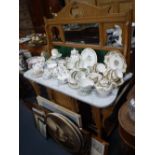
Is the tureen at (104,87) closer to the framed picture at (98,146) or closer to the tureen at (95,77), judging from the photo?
the tureen at (95,77)

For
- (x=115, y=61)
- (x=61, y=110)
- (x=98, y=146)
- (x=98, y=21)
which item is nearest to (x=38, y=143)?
(x=61, y=110)

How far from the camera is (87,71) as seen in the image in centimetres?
107

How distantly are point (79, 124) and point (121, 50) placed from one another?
0.66 meters

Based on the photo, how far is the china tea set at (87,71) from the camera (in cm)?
95

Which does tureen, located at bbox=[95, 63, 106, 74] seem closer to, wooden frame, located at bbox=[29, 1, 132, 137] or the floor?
wooden frame, located at bbox=[29, 1, 132, 137]

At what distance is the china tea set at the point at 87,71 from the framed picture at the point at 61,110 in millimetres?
294

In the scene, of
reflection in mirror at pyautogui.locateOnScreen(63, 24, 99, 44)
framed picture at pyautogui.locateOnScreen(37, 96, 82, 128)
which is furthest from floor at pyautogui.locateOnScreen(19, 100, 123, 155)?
reflection in mirror at pyautogui.locateOnScreen(63, 24, 99, 44)

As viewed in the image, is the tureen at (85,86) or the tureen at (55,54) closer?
the tureen at (85,86)

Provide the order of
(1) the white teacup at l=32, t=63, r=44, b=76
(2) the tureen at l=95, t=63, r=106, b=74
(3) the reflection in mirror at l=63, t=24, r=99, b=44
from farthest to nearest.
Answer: (3) the reflection in mirror at l=63, t=24, r=99, b=44, (1) the white teacup at l=32, t=63, r=44, b=76, (2) the tureen at l=95, t=63, r=106, b=74

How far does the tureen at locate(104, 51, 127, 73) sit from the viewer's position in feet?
3.22

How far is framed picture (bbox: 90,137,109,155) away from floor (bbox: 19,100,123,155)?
0.20 meters

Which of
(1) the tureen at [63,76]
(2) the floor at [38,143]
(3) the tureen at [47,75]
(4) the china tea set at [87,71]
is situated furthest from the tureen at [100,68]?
(2) the floor at [38,143]

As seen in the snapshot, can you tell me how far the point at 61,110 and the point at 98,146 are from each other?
1.36 ft

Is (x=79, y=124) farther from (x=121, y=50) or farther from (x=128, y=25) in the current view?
(x=128, y=25)
